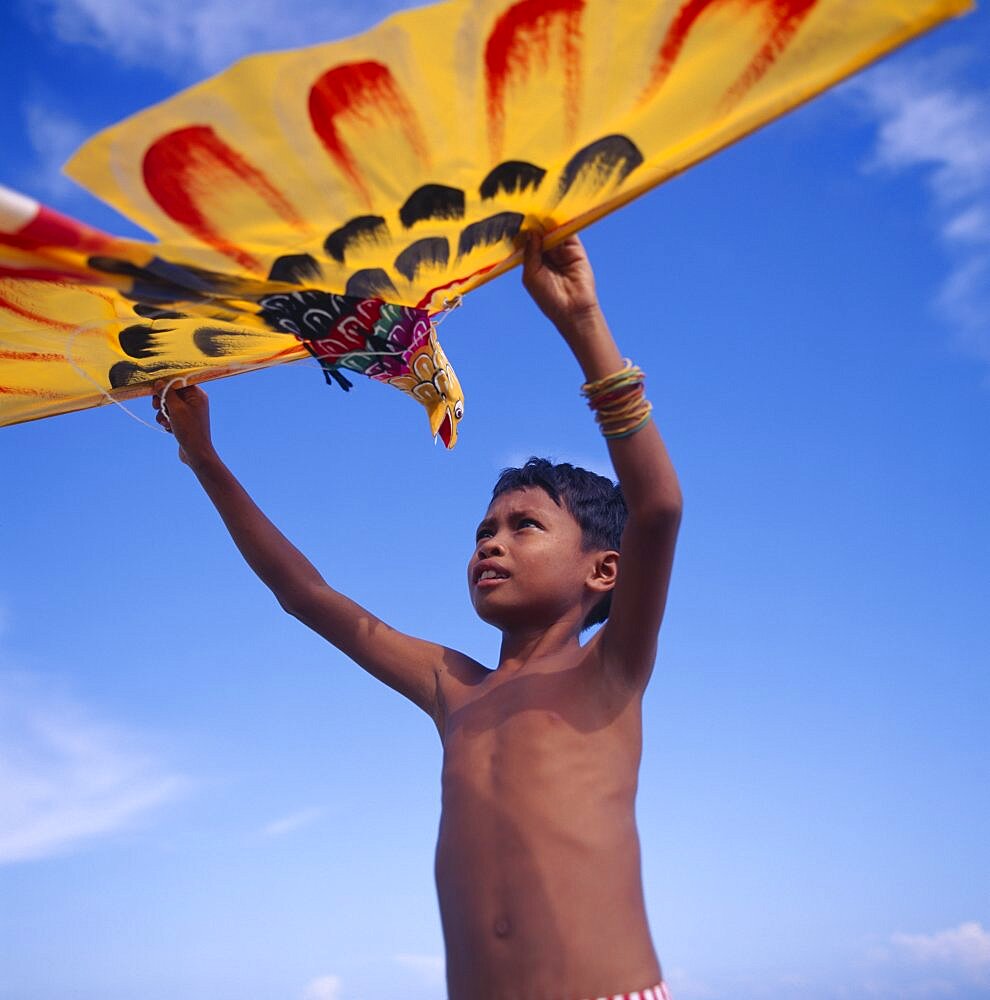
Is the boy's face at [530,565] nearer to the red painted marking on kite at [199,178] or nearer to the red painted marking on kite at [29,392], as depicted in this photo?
the red painted marking on kite at [199,178]

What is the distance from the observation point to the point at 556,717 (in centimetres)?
288

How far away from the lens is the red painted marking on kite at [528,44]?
2.38 m

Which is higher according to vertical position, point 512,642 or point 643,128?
point 643,128

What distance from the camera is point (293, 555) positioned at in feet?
11.7

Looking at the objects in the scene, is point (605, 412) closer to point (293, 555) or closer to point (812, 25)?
point (812, 25)

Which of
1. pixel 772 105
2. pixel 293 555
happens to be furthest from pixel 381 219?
pixel 293 555

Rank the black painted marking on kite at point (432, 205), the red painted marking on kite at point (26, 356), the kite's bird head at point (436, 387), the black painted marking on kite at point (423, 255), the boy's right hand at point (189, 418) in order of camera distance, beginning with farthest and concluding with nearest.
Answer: the boy's right hand at point (189, 418)
the red painted marking on kite at point (26, 356)
the kite's bird head at point (436, 387)
the black painted marking on kite at point (423, 255)
the black painted marking on kite at point (432, 205)

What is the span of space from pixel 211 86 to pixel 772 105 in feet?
3.76

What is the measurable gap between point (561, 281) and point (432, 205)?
35 centimetres

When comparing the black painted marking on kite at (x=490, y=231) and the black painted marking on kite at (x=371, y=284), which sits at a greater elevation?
the black painted marking on kite at (x=371, y=284)

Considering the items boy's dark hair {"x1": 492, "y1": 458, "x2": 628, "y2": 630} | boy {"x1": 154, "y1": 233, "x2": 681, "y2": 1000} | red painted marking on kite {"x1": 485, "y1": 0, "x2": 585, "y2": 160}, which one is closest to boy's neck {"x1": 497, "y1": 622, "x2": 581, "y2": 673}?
boy {"x1": 154, "y1": 233, "x2": 681, "y2": 1000}

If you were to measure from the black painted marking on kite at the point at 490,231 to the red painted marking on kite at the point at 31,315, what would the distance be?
3.74 feet

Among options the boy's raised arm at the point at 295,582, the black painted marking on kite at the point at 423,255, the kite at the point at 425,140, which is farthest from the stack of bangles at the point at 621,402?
the boy's raised arm at the point at 295,582

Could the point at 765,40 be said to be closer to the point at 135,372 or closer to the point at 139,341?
the point at 139,341
